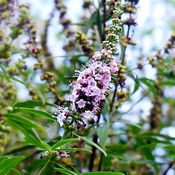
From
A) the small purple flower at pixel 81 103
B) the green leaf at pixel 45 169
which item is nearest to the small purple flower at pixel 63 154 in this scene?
the green leaf at pixel 45 169

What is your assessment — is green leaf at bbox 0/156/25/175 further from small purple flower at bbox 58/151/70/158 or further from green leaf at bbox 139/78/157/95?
green leaf at bbox 139/78/157/95

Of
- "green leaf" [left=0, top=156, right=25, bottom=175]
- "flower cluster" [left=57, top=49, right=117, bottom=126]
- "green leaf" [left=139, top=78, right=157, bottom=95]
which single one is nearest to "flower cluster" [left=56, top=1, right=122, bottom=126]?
"flower cluster" [left=57, top=49, right=117, bottom=126]

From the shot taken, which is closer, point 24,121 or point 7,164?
point 7,164

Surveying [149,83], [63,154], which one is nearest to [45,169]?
[63,154]

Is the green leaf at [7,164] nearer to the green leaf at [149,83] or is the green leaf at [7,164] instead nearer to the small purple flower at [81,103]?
the small purple flower at [81,103]

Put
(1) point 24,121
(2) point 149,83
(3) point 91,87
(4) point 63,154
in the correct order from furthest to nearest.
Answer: (2) point 149,83
(1) point 24,121
(4) point 63,154
(3) point 91,87

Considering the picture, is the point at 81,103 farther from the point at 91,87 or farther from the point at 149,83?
the point at 149,83

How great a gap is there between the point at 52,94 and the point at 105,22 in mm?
265

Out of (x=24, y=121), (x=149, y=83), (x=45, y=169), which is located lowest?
(x=45, y=169)

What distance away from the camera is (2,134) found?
144 centimetres

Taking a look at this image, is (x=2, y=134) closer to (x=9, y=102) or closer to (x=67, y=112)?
(x=9, y=102)

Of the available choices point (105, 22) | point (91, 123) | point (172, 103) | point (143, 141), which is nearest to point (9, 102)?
point (91, 123)

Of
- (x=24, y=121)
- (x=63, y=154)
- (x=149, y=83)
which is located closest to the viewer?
(x=63, y=154)

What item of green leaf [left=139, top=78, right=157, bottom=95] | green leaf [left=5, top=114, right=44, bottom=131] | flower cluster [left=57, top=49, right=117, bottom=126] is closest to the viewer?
flower cluster [left=57, top=49, right=117, bottom=126]
